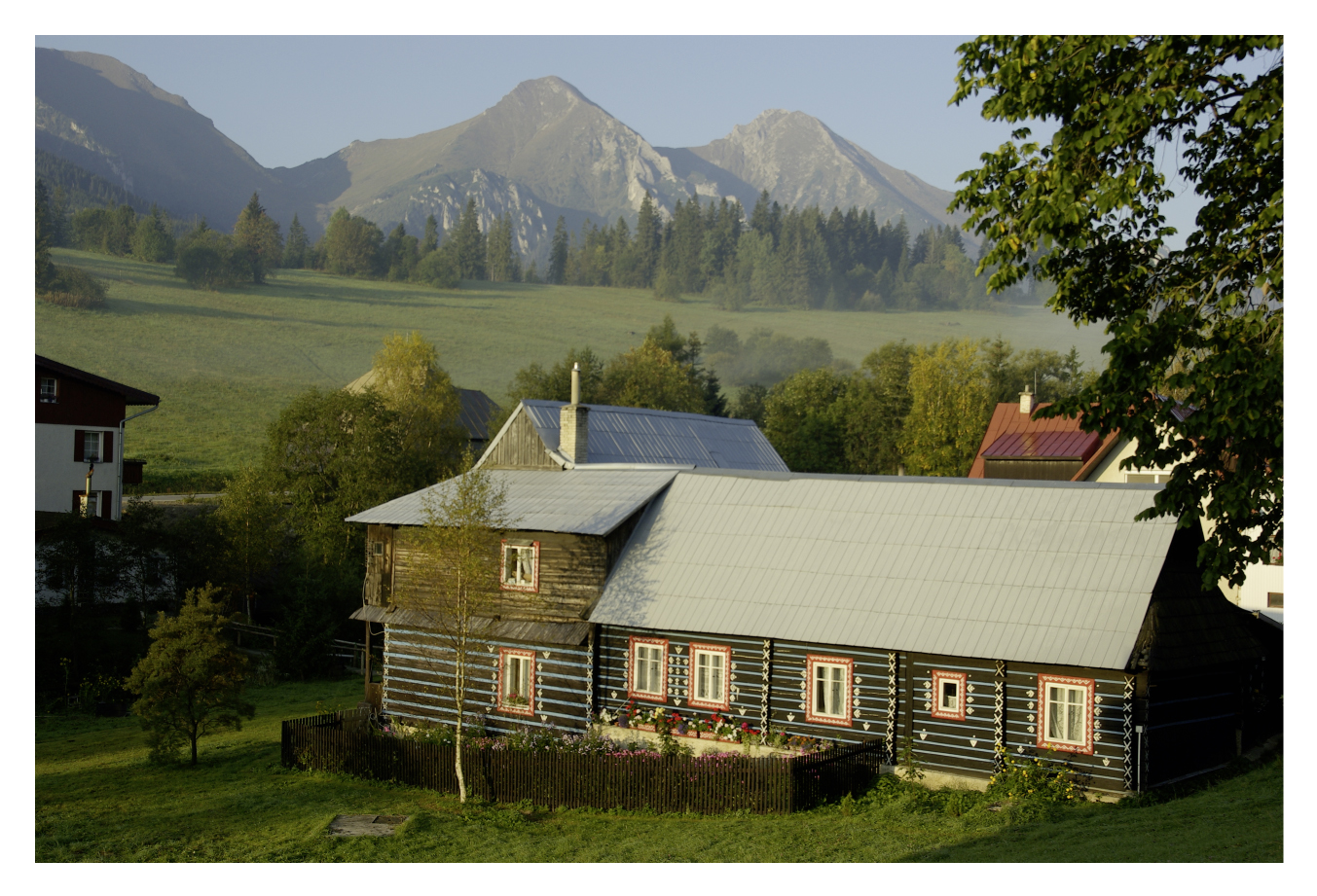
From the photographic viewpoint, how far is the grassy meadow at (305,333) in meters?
83.8

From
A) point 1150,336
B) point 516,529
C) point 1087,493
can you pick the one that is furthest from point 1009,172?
point 516,529

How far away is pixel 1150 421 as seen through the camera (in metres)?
15.9

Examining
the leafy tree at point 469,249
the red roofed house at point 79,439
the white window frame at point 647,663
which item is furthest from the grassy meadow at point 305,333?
the white window frame at point 647,663

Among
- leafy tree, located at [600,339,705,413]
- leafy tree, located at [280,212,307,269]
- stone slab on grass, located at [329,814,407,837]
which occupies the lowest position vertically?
stone slab on grass, located at [329,814,407,837]

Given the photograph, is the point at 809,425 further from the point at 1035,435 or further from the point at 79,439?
the point at 79,439

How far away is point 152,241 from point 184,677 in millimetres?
101444

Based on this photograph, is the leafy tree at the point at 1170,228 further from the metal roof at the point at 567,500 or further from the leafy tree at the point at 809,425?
the leafy tree at the point at 809,425

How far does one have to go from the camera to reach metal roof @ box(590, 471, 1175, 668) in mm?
20469

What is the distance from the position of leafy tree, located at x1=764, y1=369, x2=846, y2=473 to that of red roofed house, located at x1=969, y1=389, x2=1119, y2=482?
24.1 meters

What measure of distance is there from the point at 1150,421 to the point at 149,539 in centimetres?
3322

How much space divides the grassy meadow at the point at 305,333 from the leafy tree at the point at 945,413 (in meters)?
36.4

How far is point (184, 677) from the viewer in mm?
25625

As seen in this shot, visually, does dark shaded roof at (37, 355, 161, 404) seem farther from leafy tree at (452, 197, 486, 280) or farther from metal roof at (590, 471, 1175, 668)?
leafy tree at (452, 197, 486, 280)

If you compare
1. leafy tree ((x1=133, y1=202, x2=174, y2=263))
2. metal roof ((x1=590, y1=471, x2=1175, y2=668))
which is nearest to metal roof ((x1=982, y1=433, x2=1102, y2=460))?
metal roof ((x1=590, y1=471, x2=1175, y2=668))
